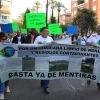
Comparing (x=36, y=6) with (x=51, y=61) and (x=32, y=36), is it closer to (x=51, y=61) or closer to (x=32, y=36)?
(x=32, y=36)

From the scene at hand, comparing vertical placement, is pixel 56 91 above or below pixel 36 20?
below

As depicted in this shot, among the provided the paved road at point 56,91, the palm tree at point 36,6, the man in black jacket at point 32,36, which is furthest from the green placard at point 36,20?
the palm tree at point 36,6

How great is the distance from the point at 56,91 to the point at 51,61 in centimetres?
113

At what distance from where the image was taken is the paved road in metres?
6.57

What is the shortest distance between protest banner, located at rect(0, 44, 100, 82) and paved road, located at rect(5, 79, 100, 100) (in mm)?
492

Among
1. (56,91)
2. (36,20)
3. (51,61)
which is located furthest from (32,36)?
(51,61)

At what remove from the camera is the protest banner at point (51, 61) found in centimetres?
634

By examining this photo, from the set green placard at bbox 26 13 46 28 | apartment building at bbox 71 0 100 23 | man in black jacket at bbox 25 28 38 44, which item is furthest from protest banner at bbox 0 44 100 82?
apartment building at bbox 71 0 100 23

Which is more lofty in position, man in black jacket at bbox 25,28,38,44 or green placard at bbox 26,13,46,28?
green placard at bbox 26,13,46,28

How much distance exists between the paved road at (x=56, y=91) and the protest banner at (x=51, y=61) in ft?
1.61

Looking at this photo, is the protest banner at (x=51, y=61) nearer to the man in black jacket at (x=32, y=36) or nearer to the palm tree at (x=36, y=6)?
the man in black jacket at (x=32, y=36)

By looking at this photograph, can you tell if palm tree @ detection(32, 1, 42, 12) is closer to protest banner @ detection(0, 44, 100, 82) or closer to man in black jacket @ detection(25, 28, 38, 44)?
man in black jacket @ detection(25, 28, 38, 44)

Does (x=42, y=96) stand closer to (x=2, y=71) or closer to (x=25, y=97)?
(x=25, y=97)

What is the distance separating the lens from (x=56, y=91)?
7.23 metres
